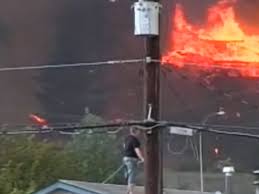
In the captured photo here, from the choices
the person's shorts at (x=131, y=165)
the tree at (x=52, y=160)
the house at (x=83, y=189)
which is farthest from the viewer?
the tree at (x=52, y=160)

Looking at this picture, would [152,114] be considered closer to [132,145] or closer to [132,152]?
[132,145]

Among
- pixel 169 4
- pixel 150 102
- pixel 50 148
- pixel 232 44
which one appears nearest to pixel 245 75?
pixel 232 44

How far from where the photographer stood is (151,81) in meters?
13.8

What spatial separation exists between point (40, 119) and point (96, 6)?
7.40m

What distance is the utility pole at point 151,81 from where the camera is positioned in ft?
44.7

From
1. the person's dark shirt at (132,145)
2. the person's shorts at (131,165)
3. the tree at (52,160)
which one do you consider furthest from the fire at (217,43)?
the person's dark shirt at (132,145)

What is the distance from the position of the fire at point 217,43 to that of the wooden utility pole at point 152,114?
29152 mm

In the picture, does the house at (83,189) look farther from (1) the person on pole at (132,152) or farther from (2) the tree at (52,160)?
(2) the tree at (52,160)

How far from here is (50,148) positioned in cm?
3788

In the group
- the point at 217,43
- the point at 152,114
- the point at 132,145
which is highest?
the point at 152,114

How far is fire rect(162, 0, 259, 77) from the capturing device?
44.0m

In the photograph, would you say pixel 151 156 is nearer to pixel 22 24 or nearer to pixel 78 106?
pixel 78 106

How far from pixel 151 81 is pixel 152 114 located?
50cm

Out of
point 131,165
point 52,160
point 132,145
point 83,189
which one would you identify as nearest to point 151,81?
point 132,145
